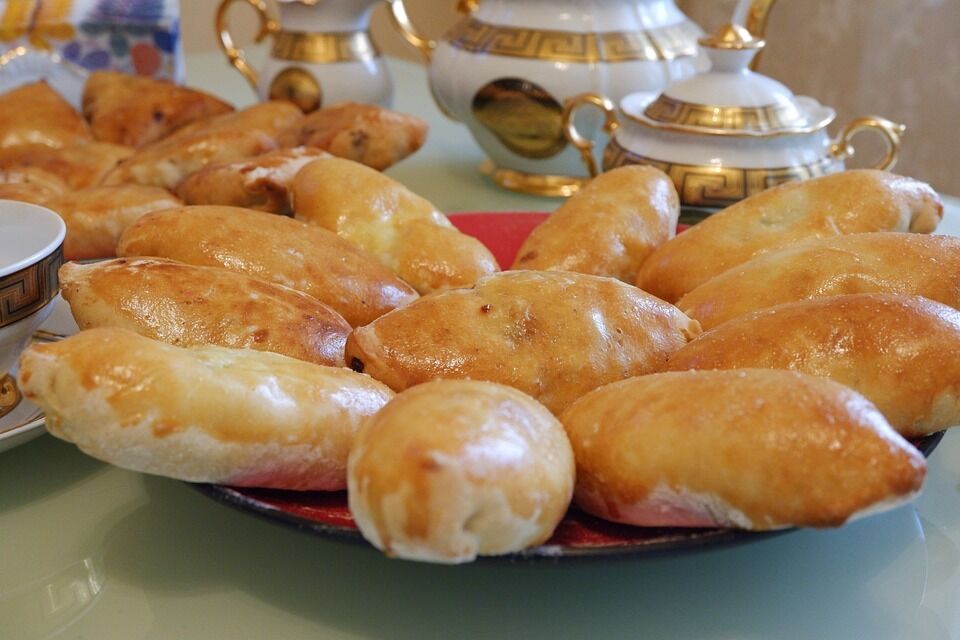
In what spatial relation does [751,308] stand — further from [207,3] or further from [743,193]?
[207,3]

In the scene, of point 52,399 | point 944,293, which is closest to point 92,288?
point 52,399

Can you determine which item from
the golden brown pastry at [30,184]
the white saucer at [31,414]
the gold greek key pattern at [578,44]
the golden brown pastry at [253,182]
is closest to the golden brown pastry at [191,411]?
the white saucer at [31,414]

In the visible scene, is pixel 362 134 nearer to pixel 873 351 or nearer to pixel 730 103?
pixel 730 103

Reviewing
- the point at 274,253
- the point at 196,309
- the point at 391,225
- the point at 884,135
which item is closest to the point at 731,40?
the point at 884,135

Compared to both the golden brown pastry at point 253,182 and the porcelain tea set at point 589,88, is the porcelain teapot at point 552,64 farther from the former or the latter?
the golden brown pastry at point 253,182

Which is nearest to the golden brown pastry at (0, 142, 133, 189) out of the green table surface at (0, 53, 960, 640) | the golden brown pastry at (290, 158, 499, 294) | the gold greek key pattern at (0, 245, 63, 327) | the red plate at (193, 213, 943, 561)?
the golden brown pastry at (290, 158, 499, 294)

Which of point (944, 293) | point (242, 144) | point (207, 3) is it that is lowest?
point (207, 3)
